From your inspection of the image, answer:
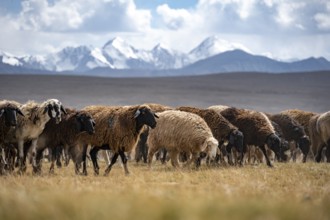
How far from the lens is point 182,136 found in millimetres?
16750

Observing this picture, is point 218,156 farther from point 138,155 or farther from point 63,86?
point 63,86

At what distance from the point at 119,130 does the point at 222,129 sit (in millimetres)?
4538

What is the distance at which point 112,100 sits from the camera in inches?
3450

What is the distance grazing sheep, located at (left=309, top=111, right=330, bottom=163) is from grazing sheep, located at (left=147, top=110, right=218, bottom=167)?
587cm

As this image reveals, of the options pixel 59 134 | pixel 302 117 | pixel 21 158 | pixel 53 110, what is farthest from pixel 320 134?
pixel 21 158

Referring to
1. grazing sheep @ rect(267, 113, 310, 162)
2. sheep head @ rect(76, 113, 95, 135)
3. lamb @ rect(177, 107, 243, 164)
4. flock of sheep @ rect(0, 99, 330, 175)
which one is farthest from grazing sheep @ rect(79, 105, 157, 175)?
grazing sheep @ rect(267, 113, 310, 162)

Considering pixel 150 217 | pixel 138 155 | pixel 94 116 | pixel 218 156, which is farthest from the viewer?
pixel 138 155

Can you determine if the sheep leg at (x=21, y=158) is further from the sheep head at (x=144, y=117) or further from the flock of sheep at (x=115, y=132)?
the sheep head at (x=144, y=117)

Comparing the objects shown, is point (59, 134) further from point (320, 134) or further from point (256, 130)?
point (320, 134)

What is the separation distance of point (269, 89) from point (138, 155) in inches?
3289

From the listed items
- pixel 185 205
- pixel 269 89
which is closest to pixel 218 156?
pixel 185 205

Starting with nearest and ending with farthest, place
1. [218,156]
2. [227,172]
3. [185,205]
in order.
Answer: [185,205], [227,172], [218,156]

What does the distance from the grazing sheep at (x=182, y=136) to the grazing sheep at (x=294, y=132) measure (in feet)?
25.1

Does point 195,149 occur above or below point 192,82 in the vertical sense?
below
